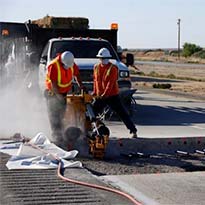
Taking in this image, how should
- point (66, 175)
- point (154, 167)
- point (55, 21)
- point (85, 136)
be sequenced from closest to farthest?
point (66, 175) → point (154, 167) → point (85, 136) → point (55, 21)

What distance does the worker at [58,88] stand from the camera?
12.1 metres

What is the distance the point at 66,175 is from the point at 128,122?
11.5 feet

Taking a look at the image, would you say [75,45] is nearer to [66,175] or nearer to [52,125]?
[52,125]

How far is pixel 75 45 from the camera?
17266 millimetres

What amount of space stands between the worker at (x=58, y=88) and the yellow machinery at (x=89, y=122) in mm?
166

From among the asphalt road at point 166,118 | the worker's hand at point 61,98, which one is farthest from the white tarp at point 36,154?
the asphalt road at point 166,118

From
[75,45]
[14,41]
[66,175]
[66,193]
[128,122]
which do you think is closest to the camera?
[66,193]

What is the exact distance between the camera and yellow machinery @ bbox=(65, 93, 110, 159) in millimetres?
10969

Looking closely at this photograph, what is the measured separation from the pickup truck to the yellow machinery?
372cm

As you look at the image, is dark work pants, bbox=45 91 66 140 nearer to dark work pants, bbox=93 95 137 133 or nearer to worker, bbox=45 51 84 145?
worker, bbox=45 51 84 145

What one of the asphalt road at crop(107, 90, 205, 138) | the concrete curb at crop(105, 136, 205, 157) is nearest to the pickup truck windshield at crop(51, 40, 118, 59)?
the asphalt road at crop(107, 90, 205, 138)

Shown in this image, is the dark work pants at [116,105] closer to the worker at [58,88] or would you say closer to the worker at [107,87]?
the worker at [107,87]

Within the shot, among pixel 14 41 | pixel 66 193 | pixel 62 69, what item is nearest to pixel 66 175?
pixel 66 193

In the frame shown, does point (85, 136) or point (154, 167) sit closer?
point (154, 167)
